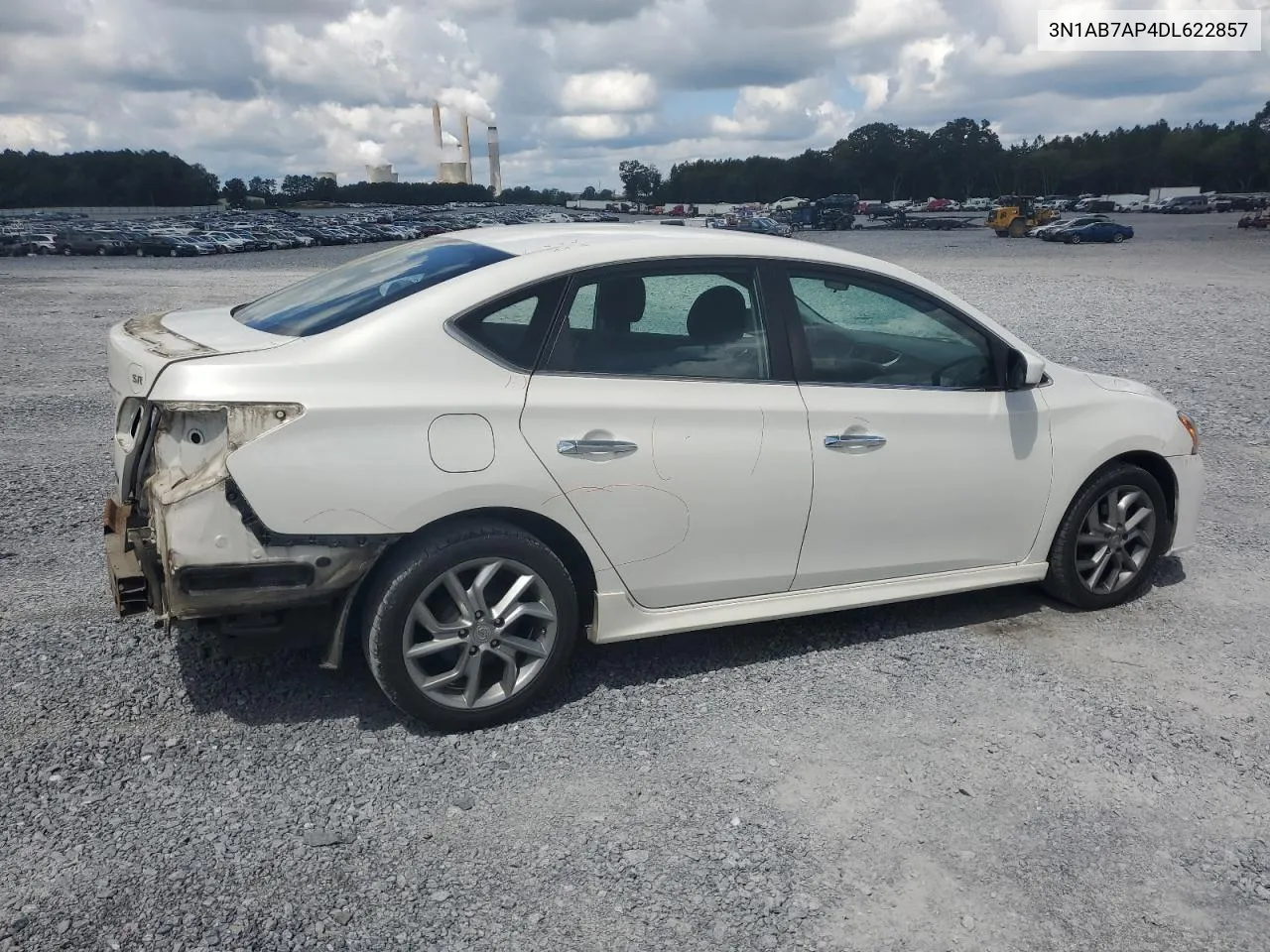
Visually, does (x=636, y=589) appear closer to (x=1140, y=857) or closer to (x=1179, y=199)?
(x=1140, y=857)

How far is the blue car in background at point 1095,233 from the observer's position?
46156 mm

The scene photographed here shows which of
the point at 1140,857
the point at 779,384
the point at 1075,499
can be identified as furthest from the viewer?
the point at 1075,499

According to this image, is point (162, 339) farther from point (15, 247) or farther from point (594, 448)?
point (15, 247)

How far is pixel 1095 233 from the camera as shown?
46344 mm

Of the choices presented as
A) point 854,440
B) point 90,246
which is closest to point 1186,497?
point 854,440

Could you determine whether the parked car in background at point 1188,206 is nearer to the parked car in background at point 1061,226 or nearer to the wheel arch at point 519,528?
the parked car in background at point 1061,226

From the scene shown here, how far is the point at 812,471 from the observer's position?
421 cm

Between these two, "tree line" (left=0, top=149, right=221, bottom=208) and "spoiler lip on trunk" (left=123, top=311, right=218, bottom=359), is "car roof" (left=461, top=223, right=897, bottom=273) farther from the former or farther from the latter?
"tree line" (left=0, top=149, right=221, bottom=208)

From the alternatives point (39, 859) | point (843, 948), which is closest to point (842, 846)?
point (843, 948)

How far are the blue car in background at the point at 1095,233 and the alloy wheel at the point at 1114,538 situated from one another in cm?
4538

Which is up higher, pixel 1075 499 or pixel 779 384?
pixel 779 384

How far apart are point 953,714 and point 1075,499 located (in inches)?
55.1

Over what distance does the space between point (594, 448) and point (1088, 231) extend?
4806 cm

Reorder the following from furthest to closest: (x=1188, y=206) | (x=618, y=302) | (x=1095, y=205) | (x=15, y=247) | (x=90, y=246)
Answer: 1. (x=1095, y=205)
2. (x=1188, y=206)
3. (x=90, y=246)
4. (x=15, y=247)
5. (x=618, y=302)
